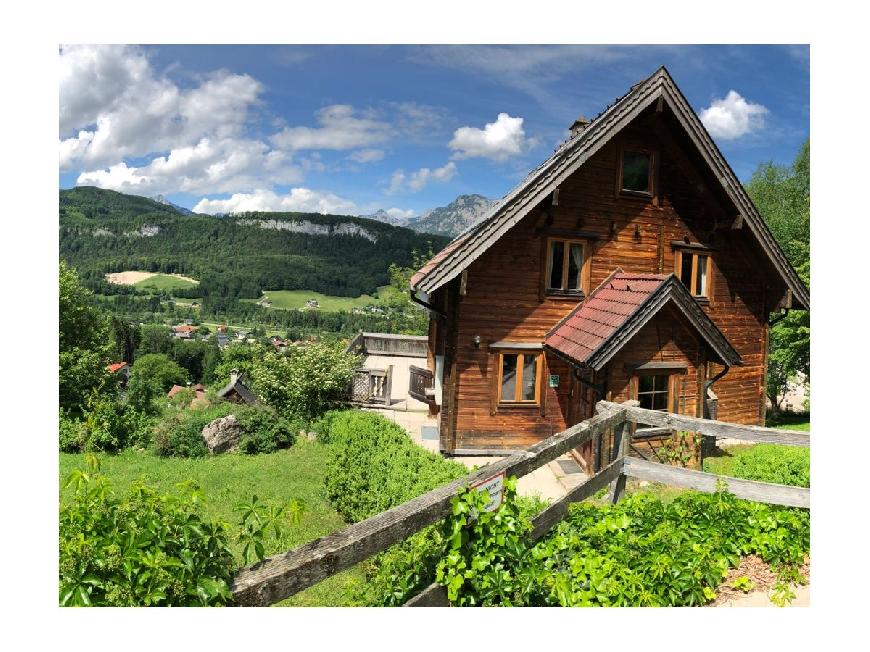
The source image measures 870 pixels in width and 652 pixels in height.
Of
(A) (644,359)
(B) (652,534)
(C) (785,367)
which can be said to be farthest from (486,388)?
(C) (785,367)

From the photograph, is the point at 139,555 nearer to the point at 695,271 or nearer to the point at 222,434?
the point at 695,271

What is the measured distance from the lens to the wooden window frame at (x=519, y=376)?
10.9 metres

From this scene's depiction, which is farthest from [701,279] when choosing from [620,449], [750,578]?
[750,578]

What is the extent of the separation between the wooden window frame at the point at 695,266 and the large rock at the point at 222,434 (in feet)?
38.9

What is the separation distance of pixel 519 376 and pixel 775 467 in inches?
181

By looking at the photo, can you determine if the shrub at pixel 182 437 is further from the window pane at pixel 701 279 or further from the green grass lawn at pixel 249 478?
the window pane at pixel 701 279

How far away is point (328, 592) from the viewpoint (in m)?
5.63

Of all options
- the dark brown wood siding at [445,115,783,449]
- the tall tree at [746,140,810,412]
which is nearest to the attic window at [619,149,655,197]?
the dark brown wood siding at [445,115,783,449]

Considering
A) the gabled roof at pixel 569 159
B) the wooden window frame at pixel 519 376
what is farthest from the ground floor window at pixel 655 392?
the gabled roof at pixel 569 159

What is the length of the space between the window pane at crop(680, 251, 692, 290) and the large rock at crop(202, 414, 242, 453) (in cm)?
1190

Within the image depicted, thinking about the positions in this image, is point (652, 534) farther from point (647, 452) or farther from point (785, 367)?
point (785, 367)

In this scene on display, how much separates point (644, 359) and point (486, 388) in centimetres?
306

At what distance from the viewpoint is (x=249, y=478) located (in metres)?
11.4

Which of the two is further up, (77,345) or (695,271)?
(695,271)
